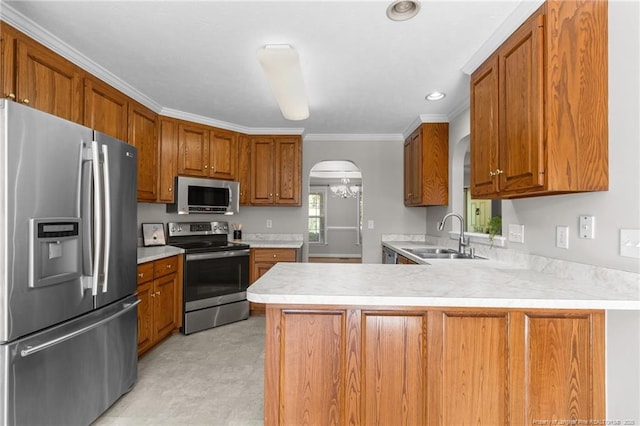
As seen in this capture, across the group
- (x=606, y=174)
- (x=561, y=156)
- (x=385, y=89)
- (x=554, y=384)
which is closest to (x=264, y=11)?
(x=385, y=89)

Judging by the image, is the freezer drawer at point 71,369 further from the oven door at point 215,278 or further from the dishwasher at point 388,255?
the dishwasher at point 388,255

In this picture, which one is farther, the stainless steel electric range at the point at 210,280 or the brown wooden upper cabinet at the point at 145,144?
the stainless steel electric range at the point at 210,280

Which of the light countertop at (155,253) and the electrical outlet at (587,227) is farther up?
the electrical outlet at (587,227)

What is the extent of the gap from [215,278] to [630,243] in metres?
3.20

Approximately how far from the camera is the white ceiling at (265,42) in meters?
1.72

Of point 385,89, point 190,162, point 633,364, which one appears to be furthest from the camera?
point 190,162

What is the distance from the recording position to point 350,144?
4.49 m

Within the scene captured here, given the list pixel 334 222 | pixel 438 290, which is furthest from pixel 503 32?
pixel 334 222

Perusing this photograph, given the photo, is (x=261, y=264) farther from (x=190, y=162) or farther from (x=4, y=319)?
(x=4, y=319)

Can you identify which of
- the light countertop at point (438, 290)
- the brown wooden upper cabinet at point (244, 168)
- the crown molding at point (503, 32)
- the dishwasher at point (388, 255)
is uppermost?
the crown molding at point (503, 32)

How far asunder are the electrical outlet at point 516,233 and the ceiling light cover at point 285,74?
178cm

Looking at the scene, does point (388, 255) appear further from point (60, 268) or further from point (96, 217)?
point (60, 268)

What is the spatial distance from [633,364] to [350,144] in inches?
145

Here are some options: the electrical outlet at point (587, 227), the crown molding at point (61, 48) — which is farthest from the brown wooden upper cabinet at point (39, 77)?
the electrical outlet at point (587, 227)
